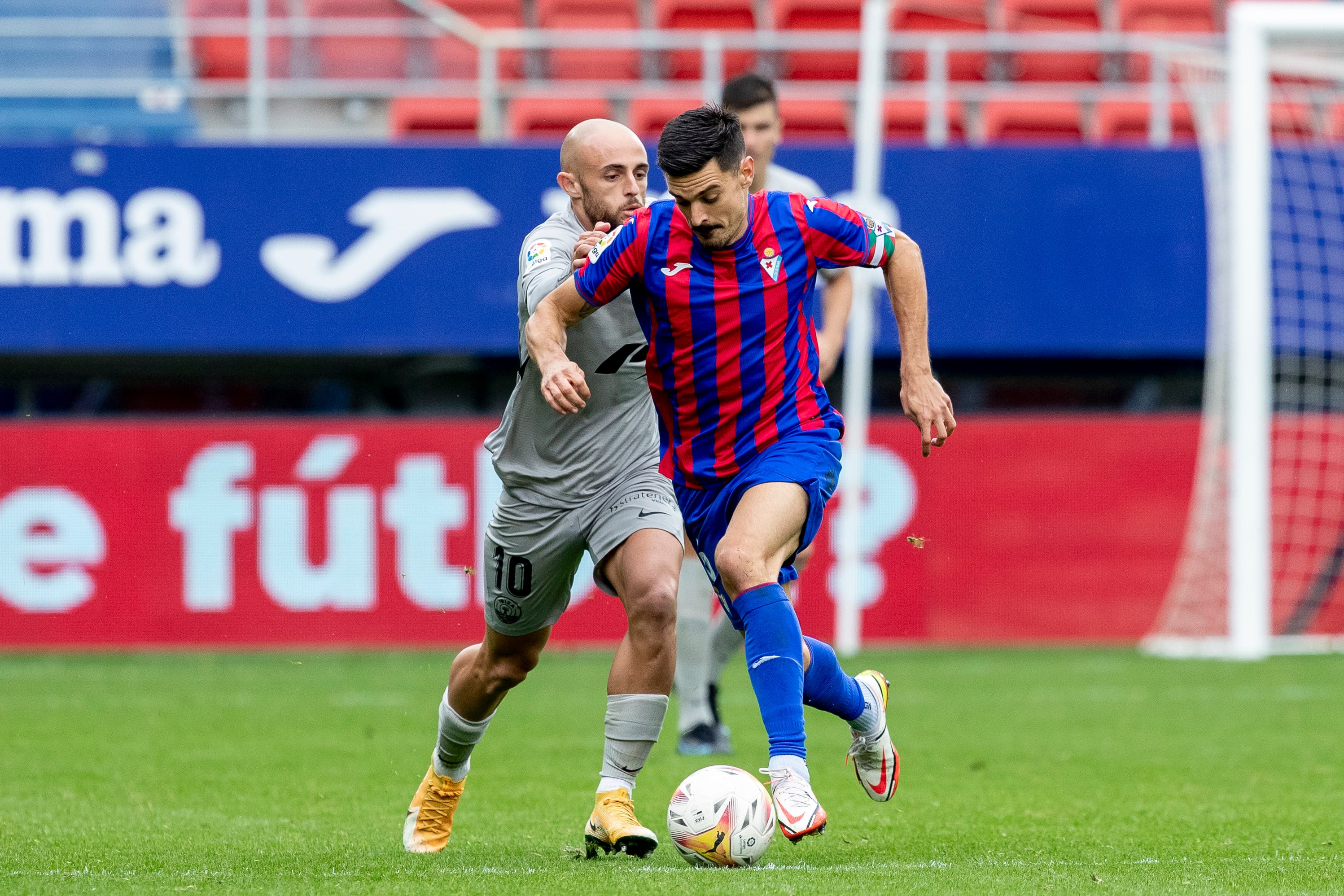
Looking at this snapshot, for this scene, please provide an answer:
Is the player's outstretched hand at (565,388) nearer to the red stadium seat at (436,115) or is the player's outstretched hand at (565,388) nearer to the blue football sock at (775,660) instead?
the blue football sock at (775,660)

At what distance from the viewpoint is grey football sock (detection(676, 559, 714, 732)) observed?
21.8ft

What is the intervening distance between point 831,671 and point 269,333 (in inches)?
324

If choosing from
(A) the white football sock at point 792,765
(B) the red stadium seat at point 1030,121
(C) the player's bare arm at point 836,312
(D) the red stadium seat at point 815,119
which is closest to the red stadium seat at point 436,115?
(D) the red stadium seat at point 815,119

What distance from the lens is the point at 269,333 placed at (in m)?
12.0

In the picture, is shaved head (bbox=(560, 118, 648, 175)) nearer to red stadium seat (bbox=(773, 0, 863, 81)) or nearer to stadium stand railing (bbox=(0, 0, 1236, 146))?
stadium stand railing (bbox=(0, 0, 1236, 146))

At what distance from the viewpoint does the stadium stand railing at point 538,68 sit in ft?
40.6

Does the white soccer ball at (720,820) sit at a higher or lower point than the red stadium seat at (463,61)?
lower

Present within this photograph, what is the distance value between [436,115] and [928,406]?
9535 millimetres

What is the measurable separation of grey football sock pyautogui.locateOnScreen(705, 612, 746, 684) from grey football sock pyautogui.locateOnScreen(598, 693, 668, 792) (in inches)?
86.9

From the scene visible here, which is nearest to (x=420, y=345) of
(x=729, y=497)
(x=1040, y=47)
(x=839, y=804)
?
(x=1040, y=47)

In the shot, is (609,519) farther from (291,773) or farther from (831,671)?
(291,773)

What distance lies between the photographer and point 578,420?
15.2ft

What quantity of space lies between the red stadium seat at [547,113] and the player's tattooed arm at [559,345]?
862cm

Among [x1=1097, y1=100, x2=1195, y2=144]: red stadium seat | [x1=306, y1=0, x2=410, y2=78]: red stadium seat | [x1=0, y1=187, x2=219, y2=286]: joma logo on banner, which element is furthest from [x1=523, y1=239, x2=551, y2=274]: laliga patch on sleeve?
[x1=1097, y1=100, x2=1195, y2=144]: red stadium seat
